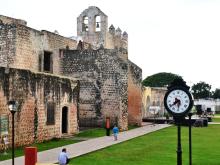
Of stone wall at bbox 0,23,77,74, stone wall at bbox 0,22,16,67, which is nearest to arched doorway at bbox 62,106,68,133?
stone wall at bbox 0,23,77,74

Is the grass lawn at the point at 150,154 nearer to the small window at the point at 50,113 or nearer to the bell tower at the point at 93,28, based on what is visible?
the small window at the point at 50,113

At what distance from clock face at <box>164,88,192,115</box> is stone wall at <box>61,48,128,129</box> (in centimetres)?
2369

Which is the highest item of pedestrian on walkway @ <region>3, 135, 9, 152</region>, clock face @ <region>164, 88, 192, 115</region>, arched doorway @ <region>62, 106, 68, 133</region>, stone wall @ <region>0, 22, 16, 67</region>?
stone wall @ <region>0, 22, 16, 67</region>

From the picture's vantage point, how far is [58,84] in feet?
79.7

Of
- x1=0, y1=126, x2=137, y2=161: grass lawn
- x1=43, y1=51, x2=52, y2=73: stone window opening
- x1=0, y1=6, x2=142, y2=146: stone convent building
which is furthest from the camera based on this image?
x1=43, y1=51, x2=52, y2=73: stone window opening

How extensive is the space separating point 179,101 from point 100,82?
2443cm

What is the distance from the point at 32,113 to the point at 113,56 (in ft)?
37.1

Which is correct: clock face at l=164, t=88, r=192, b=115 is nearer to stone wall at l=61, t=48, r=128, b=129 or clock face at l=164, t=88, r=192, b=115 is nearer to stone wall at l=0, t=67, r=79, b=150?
stone wall at l=0, t=67, r=79, b=150

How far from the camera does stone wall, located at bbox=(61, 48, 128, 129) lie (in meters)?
31.5

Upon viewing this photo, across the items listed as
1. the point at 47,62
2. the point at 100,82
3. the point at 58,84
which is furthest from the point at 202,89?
the point at 58,84

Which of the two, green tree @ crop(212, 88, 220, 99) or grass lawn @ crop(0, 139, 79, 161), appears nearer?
grass lawn @ crop(0, 139, 79, 161)

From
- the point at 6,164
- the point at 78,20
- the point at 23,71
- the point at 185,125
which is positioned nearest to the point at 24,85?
the point at 23,71

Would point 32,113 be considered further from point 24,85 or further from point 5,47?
point 5,47

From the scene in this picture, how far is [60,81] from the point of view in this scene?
80.6ft
